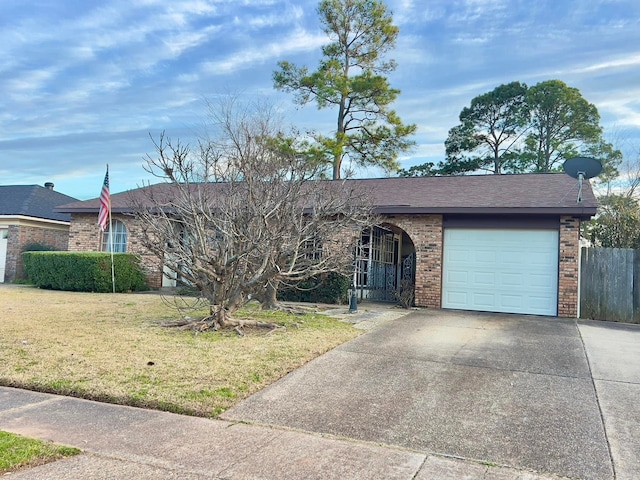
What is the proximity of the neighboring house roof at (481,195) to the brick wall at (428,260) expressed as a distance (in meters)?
0.43

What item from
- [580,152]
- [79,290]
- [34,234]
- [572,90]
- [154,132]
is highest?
[572,90]

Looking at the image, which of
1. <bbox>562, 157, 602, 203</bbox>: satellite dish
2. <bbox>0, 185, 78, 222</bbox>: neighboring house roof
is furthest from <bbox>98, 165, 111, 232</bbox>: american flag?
<bbox>562, 157, 602, 203</bbox>: satellite dish

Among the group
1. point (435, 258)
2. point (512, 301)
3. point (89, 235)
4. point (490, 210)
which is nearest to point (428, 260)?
point (435, 258)

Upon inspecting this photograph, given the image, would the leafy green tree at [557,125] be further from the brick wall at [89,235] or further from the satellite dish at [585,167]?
the brick wall at [89,235]

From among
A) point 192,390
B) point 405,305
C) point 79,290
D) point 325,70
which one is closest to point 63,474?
point 192,390

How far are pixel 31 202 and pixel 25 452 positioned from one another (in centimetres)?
1986

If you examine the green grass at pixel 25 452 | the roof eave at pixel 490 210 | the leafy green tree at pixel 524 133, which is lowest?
the green grass at pixel 25 452

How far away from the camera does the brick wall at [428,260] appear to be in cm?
1273

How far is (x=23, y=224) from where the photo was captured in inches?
756

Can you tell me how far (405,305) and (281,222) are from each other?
537 cm

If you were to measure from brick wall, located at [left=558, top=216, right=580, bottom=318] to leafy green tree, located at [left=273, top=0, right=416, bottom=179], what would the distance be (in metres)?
13.9

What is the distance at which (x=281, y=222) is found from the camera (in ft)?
28.4

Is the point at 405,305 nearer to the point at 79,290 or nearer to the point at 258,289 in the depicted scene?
the point at 258,289

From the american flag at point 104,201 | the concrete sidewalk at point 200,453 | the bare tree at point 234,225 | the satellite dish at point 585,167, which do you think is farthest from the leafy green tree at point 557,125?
the concrete sidewalk at point 200,453
